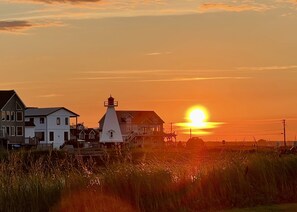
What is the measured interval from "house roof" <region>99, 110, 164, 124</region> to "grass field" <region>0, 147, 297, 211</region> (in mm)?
119642

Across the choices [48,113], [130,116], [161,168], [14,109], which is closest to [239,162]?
[161,168]

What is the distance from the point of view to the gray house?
105m

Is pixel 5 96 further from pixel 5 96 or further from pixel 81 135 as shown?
pixel 81 135

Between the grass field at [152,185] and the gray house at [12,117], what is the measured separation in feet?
269

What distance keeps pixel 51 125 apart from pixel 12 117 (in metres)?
14.9

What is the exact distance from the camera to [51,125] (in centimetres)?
12150

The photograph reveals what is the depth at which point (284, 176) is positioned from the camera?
24.5 meters

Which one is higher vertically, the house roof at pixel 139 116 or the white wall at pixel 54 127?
the house roof at pixel 139 116

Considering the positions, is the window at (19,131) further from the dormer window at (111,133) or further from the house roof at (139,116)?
the house roof at (139,116)

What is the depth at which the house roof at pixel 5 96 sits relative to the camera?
106 metres

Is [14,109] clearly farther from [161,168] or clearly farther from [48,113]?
[161,168]

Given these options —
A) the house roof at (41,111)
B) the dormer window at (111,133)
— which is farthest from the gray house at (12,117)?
the dormer window at (111,133)

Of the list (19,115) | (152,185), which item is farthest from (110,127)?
(152,185)

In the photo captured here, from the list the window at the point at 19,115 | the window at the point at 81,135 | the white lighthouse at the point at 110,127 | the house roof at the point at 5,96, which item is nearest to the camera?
the house roof at the point at 5,96
